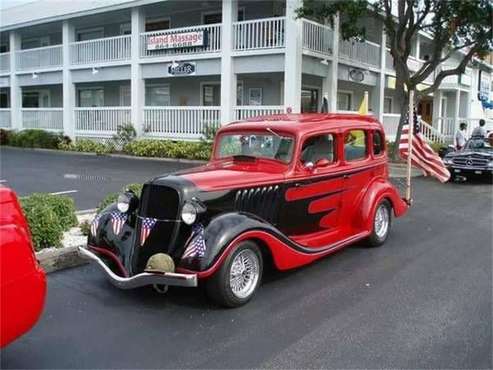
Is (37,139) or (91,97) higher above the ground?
(91,97)

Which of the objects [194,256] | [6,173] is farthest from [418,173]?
[194,256]

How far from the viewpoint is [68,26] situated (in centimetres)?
2420

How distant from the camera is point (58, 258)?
6.02m

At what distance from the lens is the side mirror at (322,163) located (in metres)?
6.22

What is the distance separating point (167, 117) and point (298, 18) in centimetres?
698

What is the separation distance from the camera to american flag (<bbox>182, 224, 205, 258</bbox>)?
15.4 feet

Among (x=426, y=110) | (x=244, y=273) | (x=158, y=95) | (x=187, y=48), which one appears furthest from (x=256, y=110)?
(x=426, y=110)

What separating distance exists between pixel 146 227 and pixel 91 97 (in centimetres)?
2351

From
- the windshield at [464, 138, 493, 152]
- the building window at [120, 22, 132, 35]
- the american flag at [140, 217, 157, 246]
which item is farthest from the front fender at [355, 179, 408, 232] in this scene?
the building window at [120, 22, 132, 35]

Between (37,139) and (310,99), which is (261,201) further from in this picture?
(37,139)

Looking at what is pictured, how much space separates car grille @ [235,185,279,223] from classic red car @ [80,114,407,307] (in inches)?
0.4

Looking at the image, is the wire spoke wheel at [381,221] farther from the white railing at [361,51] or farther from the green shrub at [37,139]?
the green shrub at [37,139]

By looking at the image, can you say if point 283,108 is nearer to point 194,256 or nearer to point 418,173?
point 418,173

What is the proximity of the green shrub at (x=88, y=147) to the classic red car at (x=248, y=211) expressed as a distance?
1630 cm
